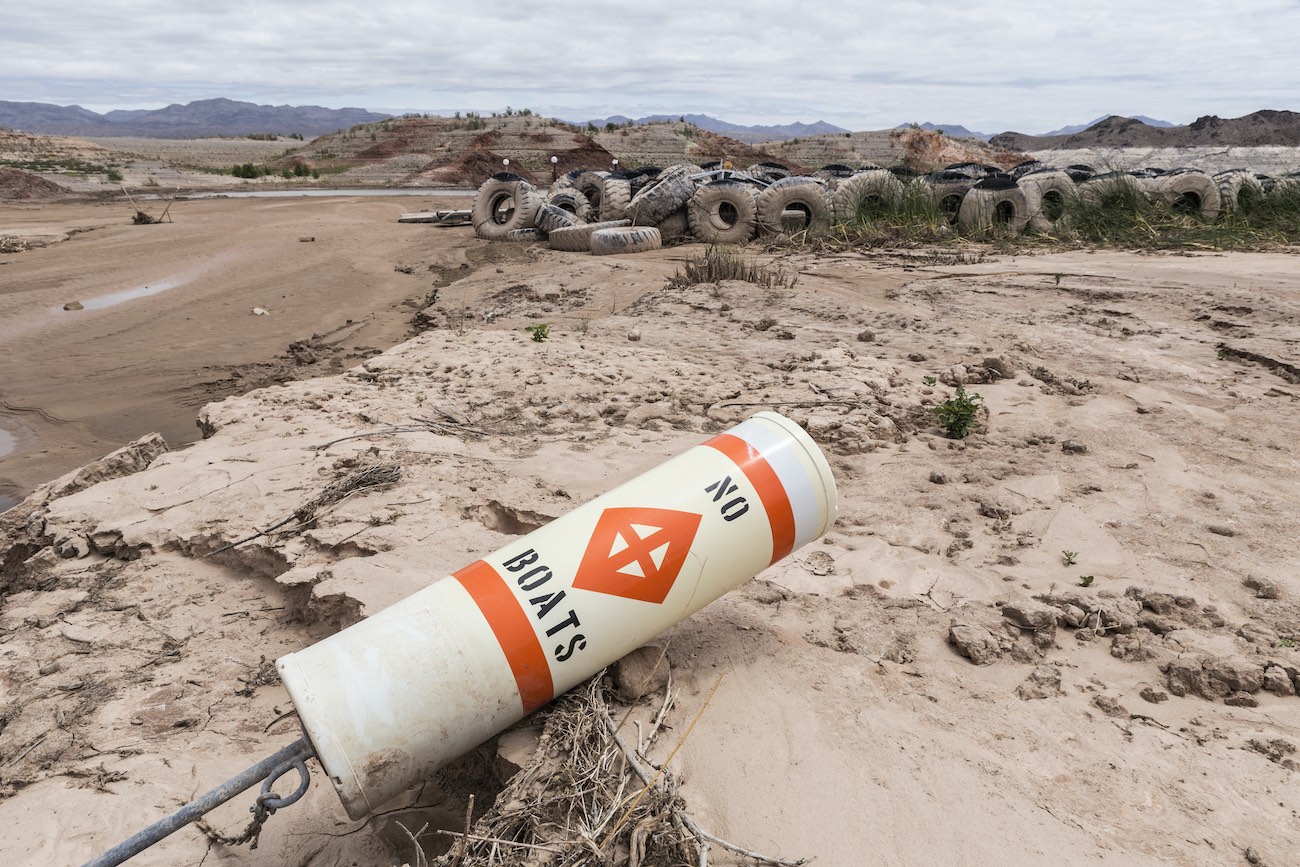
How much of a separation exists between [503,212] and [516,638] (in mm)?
12963

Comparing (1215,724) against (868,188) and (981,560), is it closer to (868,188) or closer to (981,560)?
(981,560)

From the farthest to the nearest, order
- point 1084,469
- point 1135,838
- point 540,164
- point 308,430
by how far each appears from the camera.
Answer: point 540,164 → point 308,430 → point 1084,469 → point 1135,838

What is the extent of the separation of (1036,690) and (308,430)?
14.1 ft

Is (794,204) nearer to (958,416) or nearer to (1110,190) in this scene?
(1110,190)

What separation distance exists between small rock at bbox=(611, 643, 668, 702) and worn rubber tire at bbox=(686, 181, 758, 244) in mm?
9697

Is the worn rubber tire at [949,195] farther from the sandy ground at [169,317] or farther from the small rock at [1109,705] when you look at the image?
the small rock at [1109,705]

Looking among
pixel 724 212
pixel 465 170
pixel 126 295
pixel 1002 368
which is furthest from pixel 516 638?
pixel 465 170

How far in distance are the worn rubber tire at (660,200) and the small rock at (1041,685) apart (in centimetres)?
1043

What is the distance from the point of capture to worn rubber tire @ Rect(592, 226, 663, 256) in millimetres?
11031

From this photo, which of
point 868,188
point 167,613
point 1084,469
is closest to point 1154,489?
point 1084,469

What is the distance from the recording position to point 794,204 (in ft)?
37.8

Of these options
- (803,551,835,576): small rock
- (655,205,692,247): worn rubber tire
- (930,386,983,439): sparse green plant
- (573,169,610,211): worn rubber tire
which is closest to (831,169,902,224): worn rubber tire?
(655,205,692,247): worn rubber tire

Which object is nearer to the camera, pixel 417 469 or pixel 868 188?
pixel 417 469

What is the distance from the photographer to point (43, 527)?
3.91m
